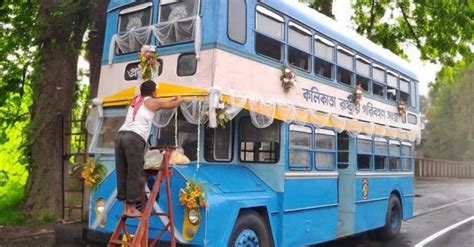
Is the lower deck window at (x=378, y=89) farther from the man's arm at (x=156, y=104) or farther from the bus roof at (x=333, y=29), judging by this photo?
the man's arm at (x=156, y=104)

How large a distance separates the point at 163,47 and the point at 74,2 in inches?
171

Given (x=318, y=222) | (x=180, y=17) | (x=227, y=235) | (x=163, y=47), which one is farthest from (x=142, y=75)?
(x=318, y=222)

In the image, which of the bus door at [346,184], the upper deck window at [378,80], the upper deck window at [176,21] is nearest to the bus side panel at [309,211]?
the bus door at [346,184]

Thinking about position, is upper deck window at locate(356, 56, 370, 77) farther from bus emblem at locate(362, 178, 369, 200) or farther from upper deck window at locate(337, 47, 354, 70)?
bus emblem at locate(362, 178, 369, 200)

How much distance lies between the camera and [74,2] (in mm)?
10461

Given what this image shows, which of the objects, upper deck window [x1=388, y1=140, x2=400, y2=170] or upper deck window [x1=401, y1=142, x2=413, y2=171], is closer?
upper deck window [x1=388, y1=140, x2=400, y2=170]

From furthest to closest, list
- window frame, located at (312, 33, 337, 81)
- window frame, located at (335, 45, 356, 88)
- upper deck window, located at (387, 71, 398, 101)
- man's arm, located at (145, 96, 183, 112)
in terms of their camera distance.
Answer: upper deck window, located at (387, 71, 398, 101), window frame, located at (335, 45, 356, 88), window frame, located at (312, 33, 337, 81), man's arm, located at (145, 96, 183, 112)

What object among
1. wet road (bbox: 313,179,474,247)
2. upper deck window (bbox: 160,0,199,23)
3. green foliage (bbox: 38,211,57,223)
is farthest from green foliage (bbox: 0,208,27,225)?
wet road (bbox: 313,179,474,247)

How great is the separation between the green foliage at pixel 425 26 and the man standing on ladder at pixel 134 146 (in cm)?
1410

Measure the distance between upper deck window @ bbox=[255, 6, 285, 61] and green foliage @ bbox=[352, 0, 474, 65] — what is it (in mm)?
11519

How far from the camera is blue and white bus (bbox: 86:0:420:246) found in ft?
21.3

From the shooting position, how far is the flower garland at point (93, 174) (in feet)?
22.9

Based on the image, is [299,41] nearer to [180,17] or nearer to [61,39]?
[180,17]

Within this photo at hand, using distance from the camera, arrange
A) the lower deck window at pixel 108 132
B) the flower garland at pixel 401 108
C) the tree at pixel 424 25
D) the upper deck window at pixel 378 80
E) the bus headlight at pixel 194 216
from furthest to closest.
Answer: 1. the tree at pixel 424 25
2. the flower garland at pixel 401 108
3. the upper deck window at pixel 378 80
4. the lower deck window at pixel 108 132
5. the bus headlight at pixel 194 216
